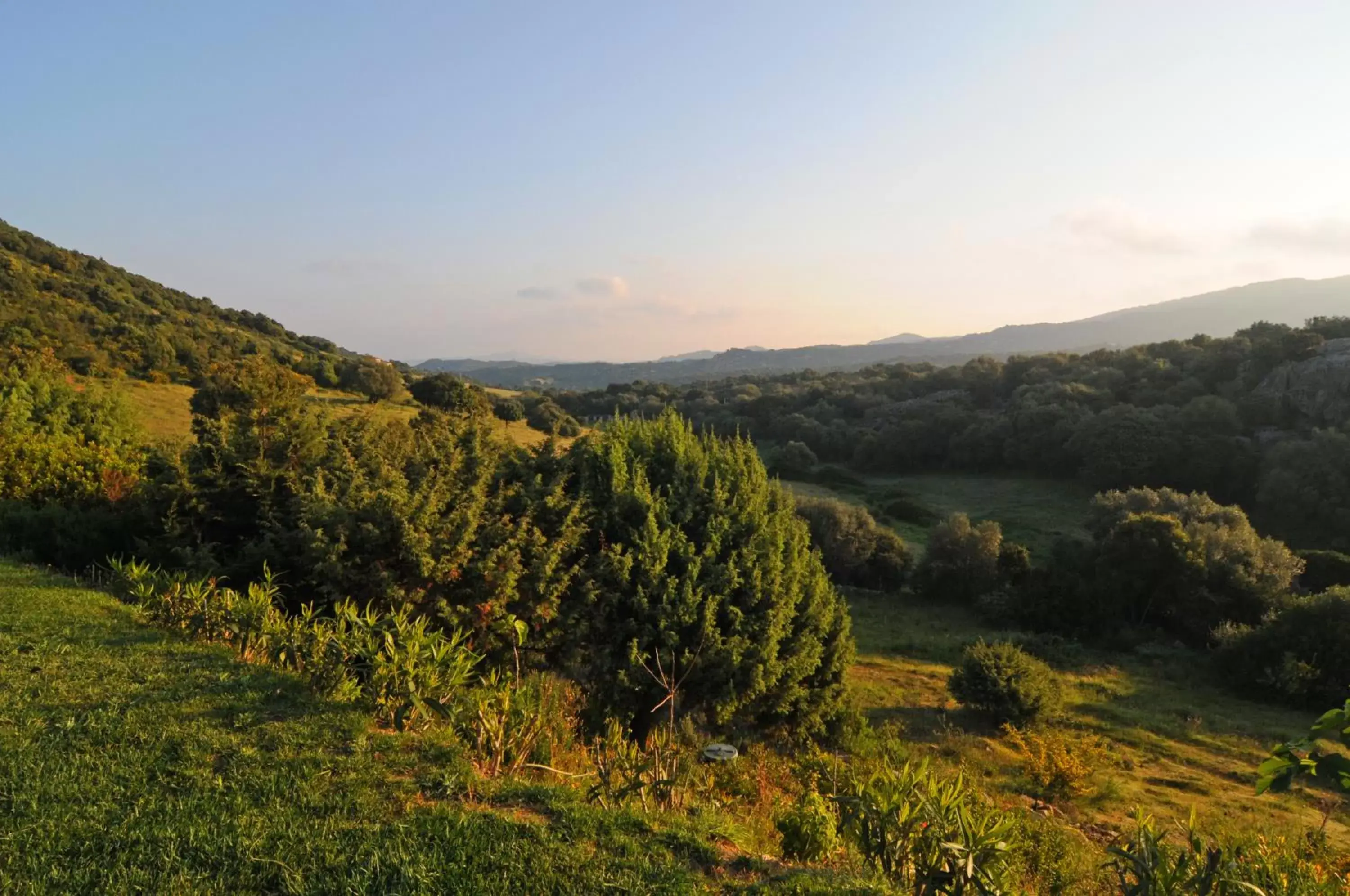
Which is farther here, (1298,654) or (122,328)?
(122,328)

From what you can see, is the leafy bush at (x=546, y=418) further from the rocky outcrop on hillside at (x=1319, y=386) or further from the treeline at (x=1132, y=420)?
the rocky outcrop on hillside at (x=1319, y=386)

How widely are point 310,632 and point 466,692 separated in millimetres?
1918

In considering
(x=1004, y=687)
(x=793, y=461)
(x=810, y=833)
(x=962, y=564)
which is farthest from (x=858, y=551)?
(x=793, y=461)

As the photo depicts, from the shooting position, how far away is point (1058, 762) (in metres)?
10.8

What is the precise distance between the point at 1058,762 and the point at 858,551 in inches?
694

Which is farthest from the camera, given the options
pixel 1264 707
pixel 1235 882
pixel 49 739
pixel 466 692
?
pixel 1264 707

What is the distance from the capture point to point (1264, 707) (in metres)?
17.3

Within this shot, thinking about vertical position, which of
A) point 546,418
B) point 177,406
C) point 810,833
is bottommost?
point 810,833

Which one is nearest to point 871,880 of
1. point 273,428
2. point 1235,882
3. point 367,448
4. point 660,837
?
point 660,837

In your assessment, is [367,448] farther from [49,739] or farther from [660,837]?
[660,837]

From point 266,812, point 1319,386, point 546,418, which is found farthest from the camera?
point 546,418

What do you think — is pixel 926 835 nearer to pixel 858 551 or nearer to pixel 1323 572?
pixel 858 551

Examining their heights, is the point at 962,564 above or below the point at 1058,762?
below

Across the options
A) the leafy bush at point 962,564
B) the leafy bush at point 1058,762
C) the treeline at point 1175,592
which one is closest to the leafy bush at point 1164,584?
the treeline at point 1175,592
